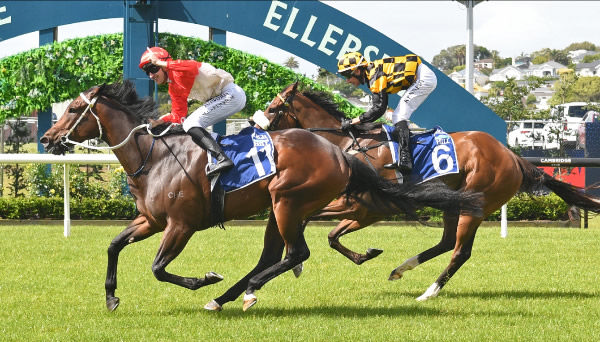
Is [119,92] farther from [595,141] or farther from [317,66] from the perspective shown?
[595,141]

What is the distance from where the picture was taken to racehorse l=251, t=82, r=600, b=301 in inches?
259

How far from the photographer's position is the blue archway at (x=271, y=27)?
13125mm

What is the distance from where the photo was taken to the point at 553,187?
7180mm

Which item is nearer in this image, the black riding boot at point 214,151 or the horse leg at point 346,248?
the black riding boot at point 214,151

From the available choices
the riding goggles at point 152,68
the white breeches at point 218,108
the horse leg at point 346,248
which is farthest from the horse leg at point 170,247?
the horse leg at point 346,248

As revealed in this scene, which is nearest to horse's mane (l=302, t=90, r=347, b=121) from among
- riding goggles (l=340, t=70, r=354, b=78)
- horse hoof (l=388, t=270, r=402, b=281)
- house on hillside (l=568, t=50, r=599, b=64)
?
riding goggles (l=340, t=70, r=354, b=78)

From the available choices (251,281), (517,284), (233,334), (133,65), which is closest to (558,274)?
(517,284)

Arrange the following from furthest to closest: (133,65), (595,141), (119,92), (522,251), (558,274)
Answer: (595,141) → (133,65) → (522,251) → (558,274) → (119,92)

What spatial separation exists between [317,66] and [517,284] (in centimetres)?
713

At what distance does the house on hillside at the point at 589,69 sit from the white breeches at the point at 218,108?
125408 mm

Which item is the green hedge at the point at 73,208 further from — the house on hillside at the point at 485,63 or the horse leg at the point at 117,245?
the house on hillside at the point at 485,63

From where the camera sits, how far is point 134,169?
5.75m

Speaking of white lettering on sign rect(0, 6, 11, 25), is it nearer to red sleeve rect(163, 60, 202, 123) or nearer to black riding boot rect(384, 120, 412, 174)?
red sleeve rect(163, 60, 202, 123)

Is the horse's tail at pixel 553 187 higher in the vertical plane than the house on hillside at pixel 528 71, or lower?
lower
